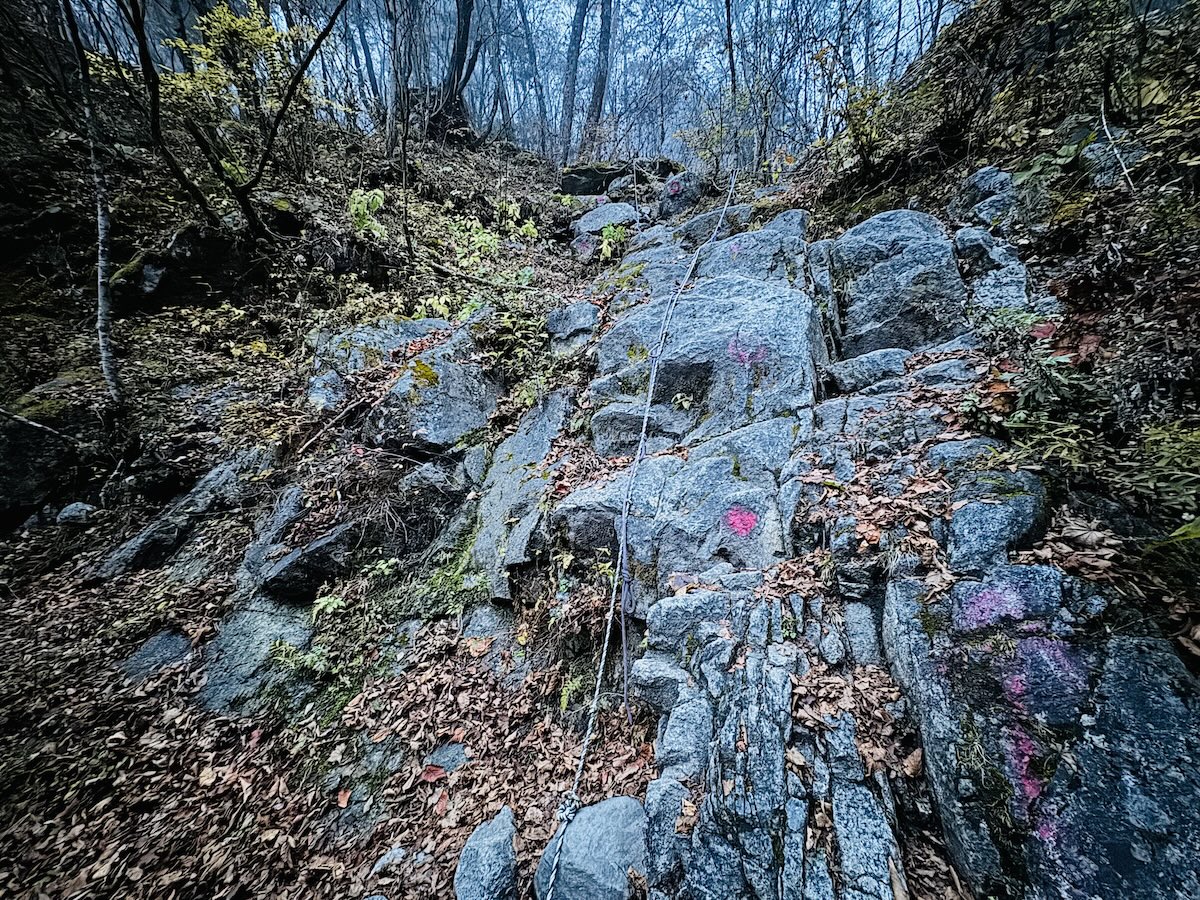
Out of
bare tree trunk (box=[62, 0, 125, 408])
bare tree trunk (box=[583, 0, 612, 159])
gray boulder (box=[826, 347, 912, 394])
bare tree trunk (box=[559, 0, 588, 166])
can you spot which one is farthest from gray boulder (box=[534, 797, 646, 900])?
bare tree trunk (box=[559, 0, 588, 166])

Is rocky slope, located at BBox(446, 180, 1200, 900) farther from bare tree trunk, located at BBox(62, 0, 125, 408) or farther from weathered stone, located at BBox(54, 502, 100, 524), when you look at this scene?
bare tree trunk, located at BBox(62, 0, 125, 408)

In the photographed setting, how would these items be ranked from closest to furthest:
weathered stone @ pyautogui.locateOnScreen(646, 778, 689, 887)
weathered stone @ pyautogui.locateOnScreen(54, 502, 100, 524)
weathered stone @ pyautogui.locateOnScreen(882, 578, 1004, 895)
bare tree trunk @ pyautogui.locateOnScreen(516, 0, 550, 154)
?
weathered stone @ pyautogui.locateOnScreen(882, 578, 1004, 895) < weathered stone @ pyautogui.locateOnScreen(646, 778, 689, 887) < weathered stone @ pyautogui.locateOnScreen(54, 502, 100, 524) < bare tree trunk @ pyautogui.locateOnScreen(516, 0, 550, 154)

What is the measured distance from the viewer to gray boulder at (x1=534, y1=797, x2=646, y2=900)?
8.55 feet

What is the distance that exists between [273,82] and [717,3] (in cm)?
1324

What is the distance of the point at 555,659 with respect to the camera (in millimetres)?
4047

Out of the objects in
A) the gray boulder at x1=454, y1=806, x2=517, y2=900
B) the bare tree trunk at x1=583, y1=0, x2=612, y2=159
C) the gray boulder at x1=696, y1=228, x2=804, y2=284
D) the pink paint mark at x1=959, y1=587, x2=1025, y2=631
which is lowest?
the gray boulder at x1=454, y1=806, x2=517, y2=900

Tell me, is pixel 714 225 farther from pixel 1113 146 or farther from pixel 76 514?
pixel 76 514

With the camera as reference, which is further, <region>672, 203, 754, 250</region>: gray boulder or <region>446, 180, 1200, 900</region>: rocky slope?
<region>672, 203, 754, 250</region>: gray boulder

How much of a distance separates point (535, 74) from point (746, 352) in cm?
1867

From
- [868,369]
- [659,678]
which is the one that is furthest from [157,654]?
[868,369]

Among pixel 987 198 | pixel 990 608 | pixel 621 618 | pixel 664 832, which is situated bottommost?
pixel 664 832

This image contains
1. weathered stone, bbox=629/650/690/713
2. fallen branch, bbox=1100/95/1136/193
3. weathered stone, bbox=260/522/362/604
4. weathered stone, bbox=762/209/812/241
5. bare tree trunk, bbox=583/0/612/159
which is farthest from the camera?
bare tree trunk, bbox=583/0/612/159

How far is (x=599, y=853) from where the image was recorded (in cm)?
272

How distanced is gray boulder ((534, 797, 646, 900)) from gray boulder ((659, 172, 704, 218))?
419 inches
